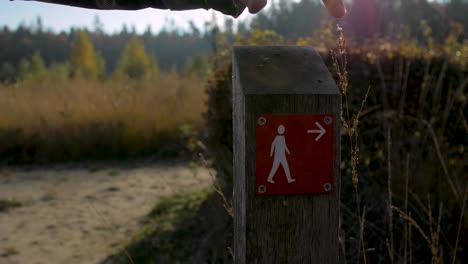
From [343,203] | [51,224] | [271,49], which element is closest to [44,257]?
[51,224]

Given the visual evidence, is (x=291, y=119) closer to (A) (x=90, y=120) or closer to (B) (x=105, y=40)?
(A) (x=90, y=120)

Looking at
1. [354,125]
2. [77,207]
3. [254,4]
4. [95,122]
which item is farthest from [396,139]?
[95,122]

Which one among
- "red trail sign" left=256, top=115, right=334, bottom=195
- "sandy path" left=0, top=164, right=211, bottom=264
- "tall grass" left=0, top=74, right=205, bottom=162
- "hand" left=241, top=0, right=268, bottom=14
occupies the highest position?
Result: "hand" left=241, top=0, right=268, bottom=14

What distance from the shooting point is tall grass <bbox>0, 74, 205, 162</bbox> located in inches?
250

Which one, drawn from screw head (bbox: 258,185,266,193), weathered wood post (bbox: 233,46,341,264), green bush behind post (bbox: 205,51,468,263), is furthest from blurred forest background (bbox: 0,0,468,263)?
→ screw head (bbox: 258,185,266,193)

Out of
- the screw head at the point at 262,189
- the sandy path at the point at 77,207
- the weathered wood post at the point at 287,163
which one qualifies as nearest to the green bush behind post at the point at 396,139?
the sandy path at the point at 77,207

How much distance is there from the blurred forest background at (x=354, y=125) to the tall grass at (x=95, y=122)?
1 cm

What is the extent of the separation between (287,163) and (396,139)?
236cm

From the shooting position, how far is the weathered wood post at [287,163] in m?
1.17

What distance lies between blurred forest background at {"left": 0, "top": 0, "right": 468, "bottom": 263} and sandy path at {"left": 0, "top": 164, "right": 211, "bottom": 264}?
380 millimetres

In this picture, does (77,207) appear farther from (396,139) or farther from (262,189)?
(262,189)

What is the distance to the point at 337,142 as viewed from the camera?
1.21 meters

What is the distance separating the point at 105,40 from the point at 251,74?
4868 cm

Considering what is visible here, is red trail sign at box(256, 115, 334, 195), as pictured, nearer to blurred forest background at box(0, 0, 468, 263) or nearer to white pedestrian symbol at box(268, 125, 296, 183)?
white pedestrian symbol at box(268, 125, 296, 183)
